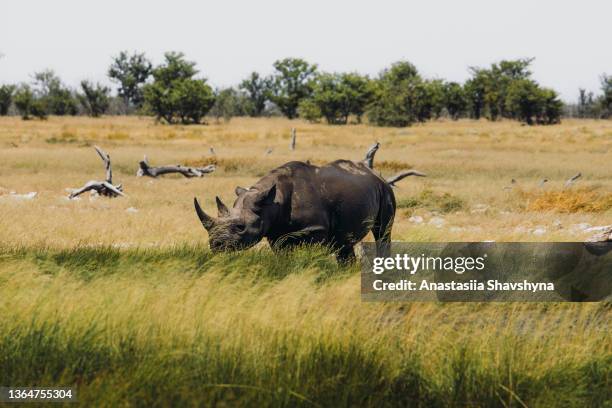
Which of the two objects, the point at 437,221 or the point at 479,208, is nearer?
the point at 437,221

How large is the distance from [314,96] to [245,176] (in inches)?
2259

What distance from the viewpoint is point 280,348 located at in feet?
16.6

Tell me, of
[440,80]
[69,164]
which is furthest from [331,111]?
[69,164]

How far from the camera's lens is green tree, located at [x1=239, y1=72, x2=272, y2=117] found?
348 ft

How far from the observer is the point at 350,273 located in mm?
7652

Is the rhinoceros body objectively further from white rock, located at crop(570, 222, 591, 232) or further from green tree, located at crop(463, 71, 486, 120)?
green tree, located at crop(463, 71, 486, 120)

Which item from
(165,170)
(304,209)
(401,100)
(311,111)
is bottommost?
(165,170)

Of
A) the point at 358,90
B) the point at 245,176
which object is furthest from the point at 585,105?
the point at 245,176

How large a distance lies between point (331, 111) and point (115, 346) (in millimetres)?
78116

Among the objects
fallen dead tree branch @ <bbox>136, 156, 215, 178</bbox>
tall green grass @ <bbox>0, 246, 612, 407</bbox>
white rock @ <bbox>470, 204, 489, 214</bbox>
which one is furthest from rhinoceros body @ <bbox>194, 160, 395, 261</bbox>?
fallen dead tree branch @ <bbox>136, 156, 215, 178</bbox>

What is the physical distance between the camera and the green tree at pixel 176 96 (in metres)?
75.1

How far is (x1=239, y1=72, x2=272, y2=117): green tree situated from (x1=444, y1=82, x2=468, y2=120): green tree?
23.9 meters

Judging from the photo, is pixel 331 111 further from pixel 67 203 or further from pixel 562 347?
pixel 562 347

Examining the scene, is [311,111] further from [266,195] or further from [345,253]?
[266,195]
